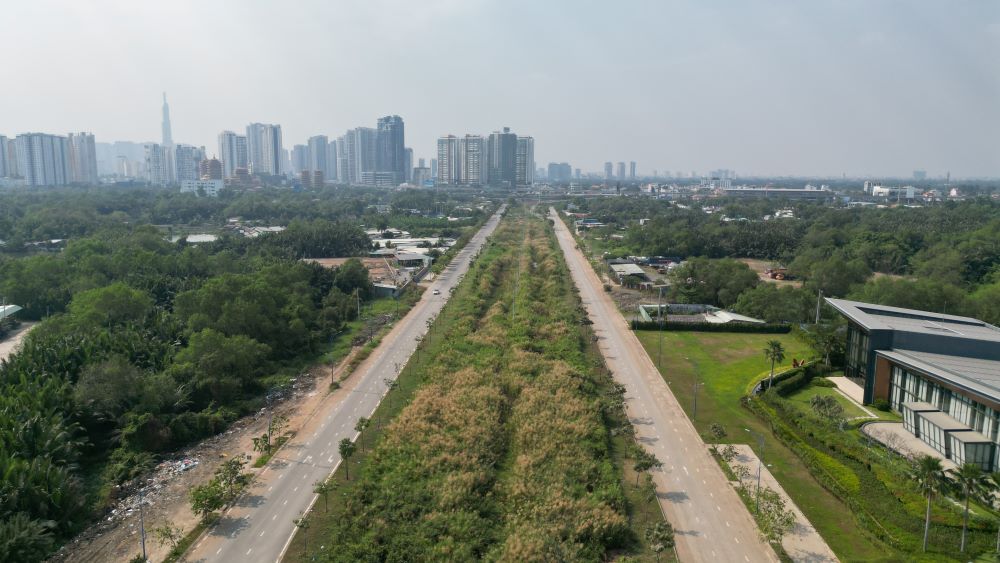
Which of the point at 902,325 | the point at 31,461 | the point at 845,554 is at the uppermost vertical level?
the point at 902,325

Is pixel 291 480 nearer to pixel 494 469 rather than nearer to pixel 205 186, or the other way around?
pixel 494 469

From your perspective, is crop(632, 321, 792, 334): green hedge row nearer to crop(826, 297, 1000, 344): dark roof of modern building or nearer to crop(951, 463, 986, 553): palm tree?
crop(826, 297, 1000, 344): dark roof of modern building

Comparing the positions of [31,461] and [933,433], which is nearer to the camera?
[31,461]

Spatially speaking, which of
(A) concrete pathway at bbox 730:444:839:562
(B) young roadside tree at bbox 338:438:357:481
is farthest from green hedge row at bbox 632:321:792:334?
(B) young roadside tree at bbox 338:438:357:481

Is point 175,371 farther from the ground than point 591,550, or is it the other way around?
point 175,371

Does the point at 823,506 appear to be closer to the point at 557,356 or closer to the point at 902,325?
the point at 902,325

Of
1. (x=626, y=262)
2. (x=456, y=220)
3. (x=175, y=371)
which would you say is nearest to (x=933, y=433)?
(x=175, y=371)

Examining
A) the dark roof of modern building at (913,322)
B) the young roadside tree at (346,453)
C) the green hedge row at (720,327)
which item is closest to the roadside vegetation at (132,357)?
the young roadside tree at (346,453)
